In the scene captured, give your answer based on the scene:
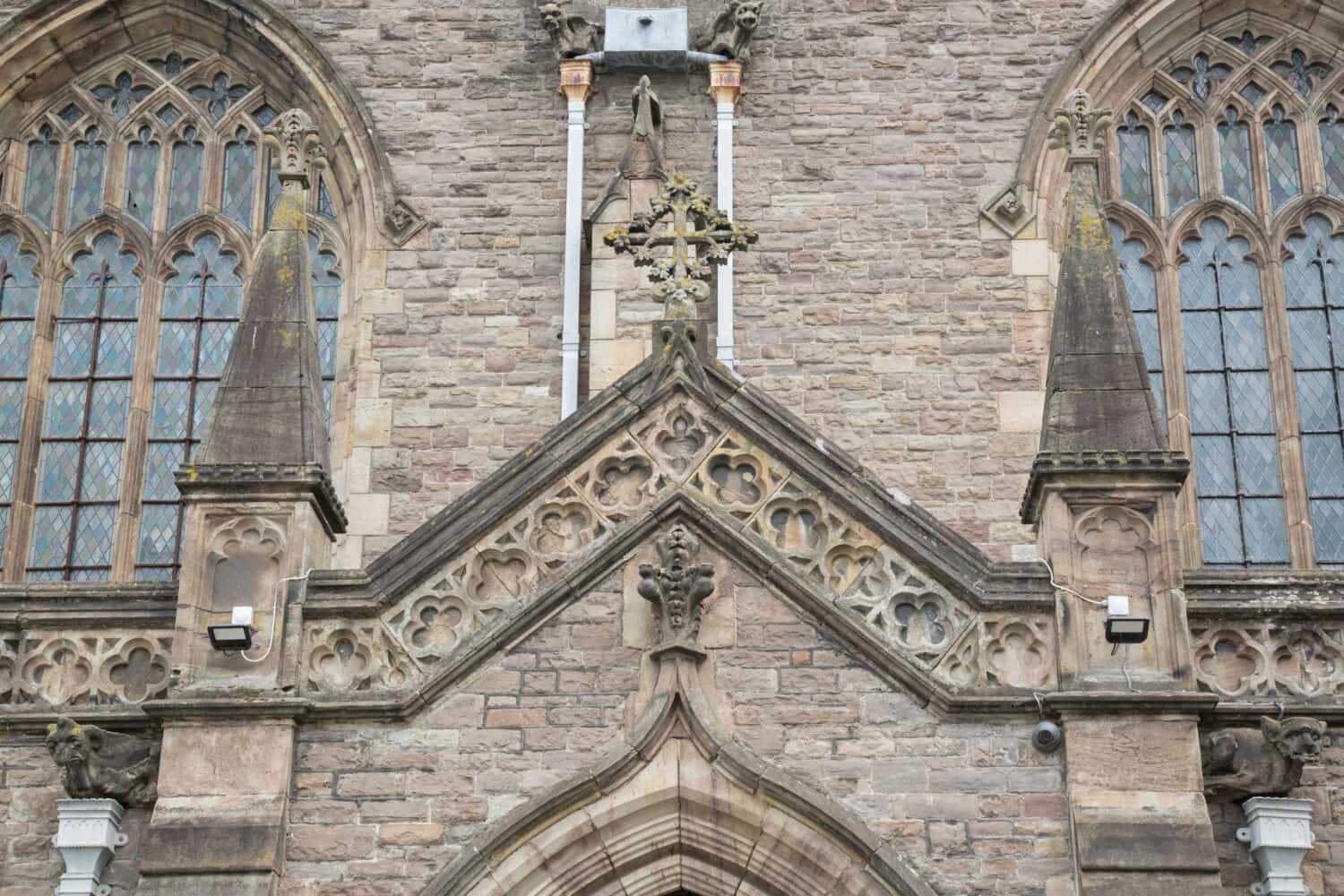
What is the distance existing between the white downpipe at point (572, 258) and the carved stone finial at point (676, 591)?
3.84 meters

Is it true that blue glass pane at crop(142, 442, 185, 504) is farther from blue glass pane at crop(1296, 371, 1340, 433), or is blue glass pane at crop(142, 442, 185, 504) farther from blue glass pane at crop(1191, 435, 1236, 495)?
blue glass pane at crop(1296, 371, 1340, 433)

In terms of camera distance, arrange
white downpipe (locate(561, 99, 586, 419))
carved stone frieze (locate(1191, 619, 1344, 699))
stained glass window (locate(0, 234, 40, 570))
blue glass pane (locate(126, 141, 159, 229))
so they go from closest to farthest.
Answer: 1. carved stone frieze (locate(1191, 619, 1344, 699))
2. white downpipe (locate(561, 99, 586, 419))
3. stained glass window (locate(0, 234, 40, 570))
4. blue glass pane (locate(126, 141, 159, 229))

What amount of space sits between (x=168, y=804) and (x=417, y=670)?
138cm

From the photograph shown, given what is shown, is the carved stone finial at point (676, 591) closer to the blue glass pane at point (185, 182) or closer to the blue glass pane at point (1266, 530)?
the blue glass pane at point (1266, 530)

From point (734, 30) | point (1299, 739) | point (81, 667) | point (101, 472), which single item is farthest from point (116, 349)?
point (1299, 739)

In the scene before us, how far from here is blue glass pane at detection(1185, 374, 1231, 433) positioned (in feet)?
51.5

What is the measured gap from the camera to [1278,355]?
623 inches

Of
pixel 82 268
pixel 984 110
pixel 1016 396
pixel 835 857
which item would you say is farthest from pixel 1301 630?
pixel 82 268

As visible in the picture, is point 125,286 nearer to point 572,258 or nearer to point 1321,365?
point 572,258

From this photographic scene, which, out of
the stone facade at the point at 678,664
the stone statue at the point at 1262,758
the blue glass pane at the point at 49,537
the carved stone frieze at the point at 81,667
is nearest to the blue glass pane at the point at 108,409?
the blue glass pane at the point at 49,537

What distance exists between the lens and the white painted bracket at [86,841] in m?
11.0

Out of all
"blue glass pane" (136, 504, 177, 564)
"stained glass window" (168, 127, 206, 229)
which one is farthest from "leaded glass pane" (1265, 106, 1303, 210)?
"blue glass pane" (136, 504, 177, 564)

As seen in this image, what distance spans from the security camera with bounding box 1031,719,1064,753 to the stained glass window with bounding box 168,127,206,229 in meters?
8.37

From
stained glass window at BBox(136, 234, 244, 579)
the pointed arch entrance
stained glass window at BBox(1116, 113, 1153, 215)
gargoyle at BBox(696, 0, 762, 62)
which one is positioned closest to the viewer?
the pointed arch entrance
